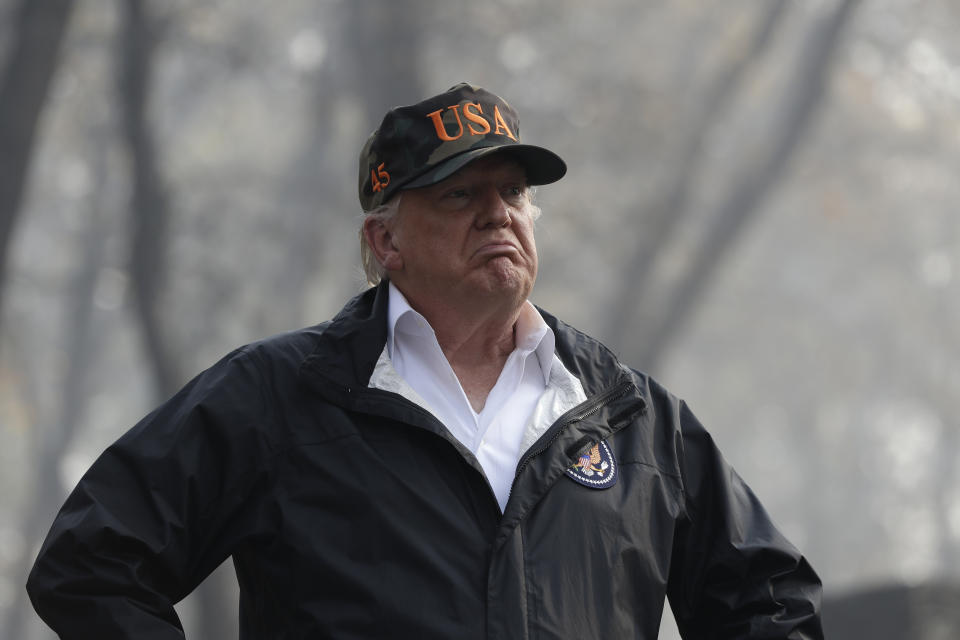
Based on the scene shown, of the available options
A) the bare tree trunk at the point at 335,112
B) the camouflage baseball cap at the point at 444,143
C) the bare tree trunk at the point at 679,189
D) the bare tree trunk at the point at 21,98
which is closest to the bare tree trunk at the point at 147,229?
the bare tree trunk at the point at 21,98

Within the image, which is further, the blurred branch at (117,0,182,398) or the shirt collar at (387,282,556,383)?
the blurred branch at (117,0,182,398)

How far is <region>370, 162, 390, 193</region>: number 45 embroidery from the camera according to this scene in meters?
2.81

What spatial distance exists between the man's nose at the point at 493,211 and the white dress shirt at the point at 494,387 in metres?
0.22

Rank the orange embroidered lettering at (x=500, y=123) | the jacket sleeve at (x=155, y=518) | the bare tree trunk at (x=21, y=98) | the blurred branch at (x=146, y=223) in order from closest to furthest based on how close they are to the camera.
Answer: the jacket sleeve at (x=155, y=518) → the orange embroidered lettering at (x=500, y=123) → the bare tree trunk at (x=21, y=98) → the blurred branch at (x=146, y=223)

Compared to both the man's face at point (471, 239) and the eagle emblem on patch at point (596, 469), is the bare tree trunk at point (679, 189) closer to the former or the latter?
the man's face at point (471, 239)

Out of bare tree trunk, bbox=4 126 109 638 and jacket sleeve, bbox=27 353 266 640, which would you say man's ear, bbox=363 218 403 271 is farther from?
bare tree trunk, bbox=4 126 109 638

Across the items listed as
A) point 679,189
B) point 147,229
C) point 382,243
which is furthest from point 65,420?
point 382,243

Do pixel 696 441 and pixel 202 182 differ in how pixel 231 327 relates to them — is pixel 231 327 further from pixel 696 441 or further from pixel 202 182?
pixel 696 441

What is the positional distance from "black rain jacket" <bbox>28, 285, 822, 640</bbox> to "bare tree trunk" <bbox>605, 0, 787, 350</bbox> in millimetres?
9819

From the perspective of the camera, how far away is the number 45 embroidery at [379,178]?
2814 millimetres

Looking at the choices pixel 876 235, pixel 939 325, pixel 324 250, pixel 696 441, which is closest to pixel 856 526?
pixel 939 325

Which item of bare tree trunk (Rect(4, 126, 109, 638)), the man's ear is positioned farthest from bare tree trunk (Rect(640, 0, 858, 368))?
the man's ear

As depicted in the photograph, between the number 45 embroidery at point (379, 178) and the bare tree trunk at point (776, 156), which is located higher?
the bare tree trunk at point (776, 156)

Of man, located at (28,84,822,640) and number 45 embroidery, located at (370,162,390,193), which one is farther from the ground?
number 45 embroidery, located at (370,162,390,193)
